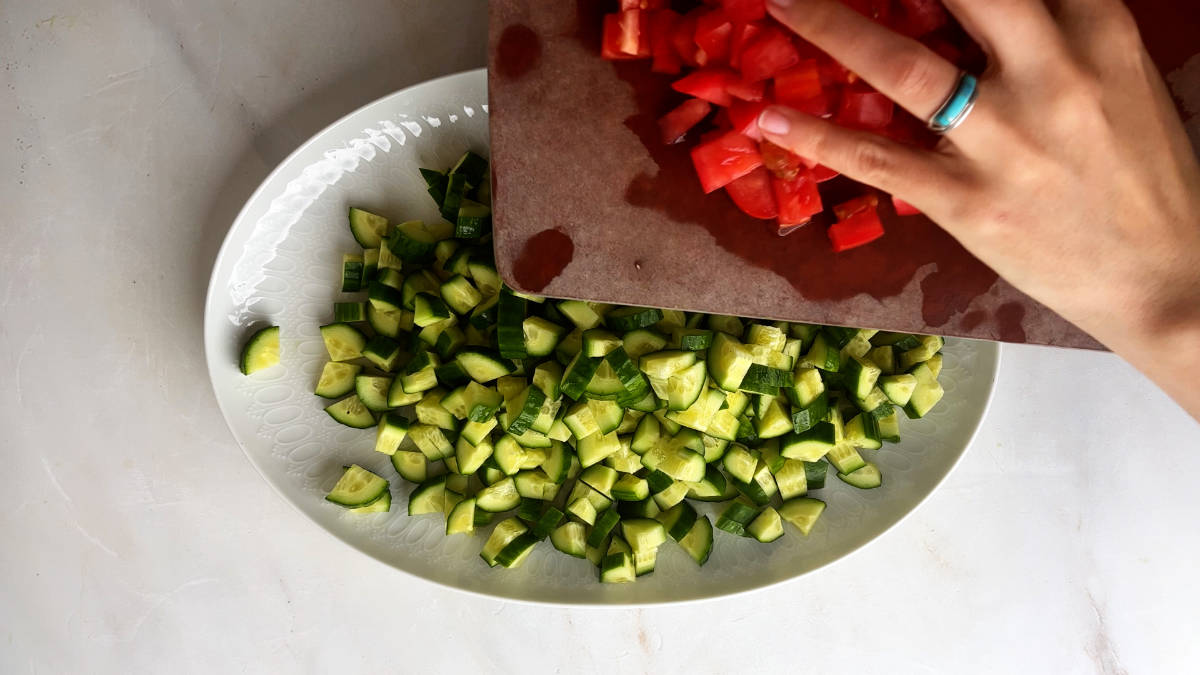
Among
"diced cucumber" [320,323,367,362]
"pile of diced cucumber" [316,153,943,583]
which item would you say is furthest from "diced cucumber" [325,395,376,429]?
"diced cucumber" [320,323,367,362]

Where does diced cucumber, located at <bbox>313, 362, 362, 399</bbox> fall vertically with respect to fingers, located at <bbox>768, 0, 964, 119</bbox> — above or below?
below

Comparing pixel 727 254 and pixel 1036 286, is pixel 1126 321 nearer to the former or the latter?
pixel 1036 286

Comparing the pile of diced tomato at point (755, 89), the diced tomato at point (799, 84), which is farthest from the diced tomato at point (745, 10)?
the diced tomato at point (799, 84)

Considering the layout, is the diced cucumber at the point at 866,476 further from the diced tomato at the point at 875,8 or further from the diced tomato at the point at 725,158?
the diced tomato at the point at 875,8

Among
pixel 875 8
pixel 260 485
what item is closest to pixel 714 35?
pixel 875 8

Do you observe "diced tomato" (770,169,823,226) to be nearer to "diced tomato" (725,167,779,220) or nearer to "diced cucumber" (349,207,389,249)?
"diced tomato" (725,167,779,220)
